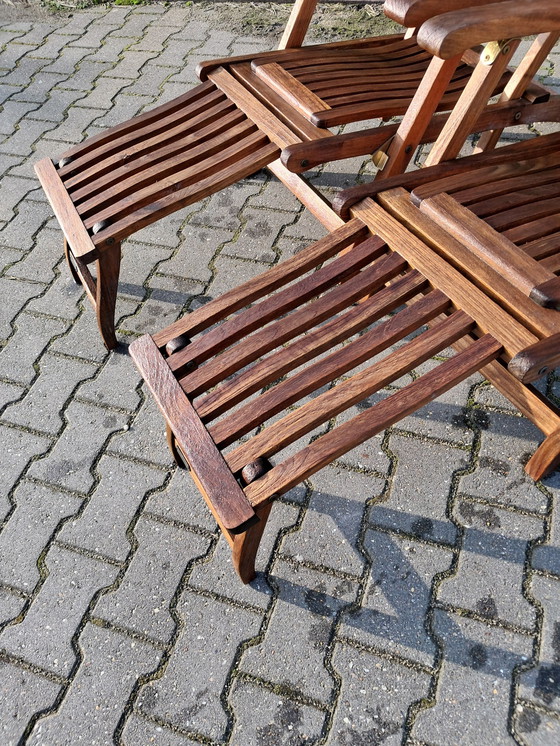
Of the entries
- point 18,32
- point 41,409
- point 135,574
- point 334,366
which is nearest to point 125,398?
point 41,409

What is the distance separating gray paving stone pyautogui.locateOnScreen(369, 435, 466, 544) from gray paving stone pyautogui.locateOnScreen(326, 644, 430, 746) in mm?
381

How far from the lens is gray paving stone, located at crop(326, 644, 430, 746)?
1.60 meters

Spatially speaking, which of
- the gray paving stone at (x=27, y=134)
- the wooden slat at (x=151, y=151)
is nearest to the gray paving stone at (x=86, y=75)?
the gray paving stone at (x=27, y=134)

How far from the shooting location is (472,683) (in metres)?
1.66

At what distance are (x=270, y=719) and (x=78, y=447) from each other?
1.01 m

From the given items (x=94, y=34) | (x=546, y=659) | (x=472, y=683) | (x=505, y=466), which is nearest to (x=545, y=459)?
(x=505, y=466)

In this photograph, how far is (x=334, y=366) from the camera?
167 cm

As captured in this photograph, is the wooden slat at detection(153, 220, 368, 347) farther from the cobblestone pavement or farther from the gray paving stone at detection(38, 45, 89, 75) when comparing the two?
the gray paving stone at detection(38, 45, 89, 75)

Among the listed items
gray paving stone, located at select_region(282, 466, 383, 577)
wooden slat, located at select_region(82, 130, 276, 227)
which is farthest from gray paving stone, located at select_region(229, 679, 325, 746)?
wooden slat, located at select_region(82, 130, 276, 227)

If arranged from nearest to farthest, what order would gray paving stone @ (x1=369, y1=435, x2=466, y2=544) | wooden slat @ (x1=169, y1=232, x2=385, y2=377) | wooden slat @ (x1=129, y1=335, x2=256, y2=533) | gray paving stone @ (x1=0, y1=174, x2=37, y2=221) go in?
1. wooden slat @ (x1=129, y1=335, x2=256, y2=533)
2. wooden slat @ (x1=169, y1=232, x2=385, y2=377)
3. gray paving stone @ (x1=369, y1=435, x2=466, y2=544)
4. gray paving stone @ (x1=0, y1=174, x2=37, y2=221)

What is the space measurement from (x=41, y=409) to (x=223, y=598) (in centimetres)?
93

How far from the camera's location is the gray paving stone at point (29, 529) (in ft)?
6.37

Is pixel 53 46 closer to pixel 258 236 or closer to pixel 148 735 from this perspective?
pixel 258 236

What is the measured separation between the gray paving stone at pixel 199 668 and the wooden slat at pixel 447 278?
36.4 inches
